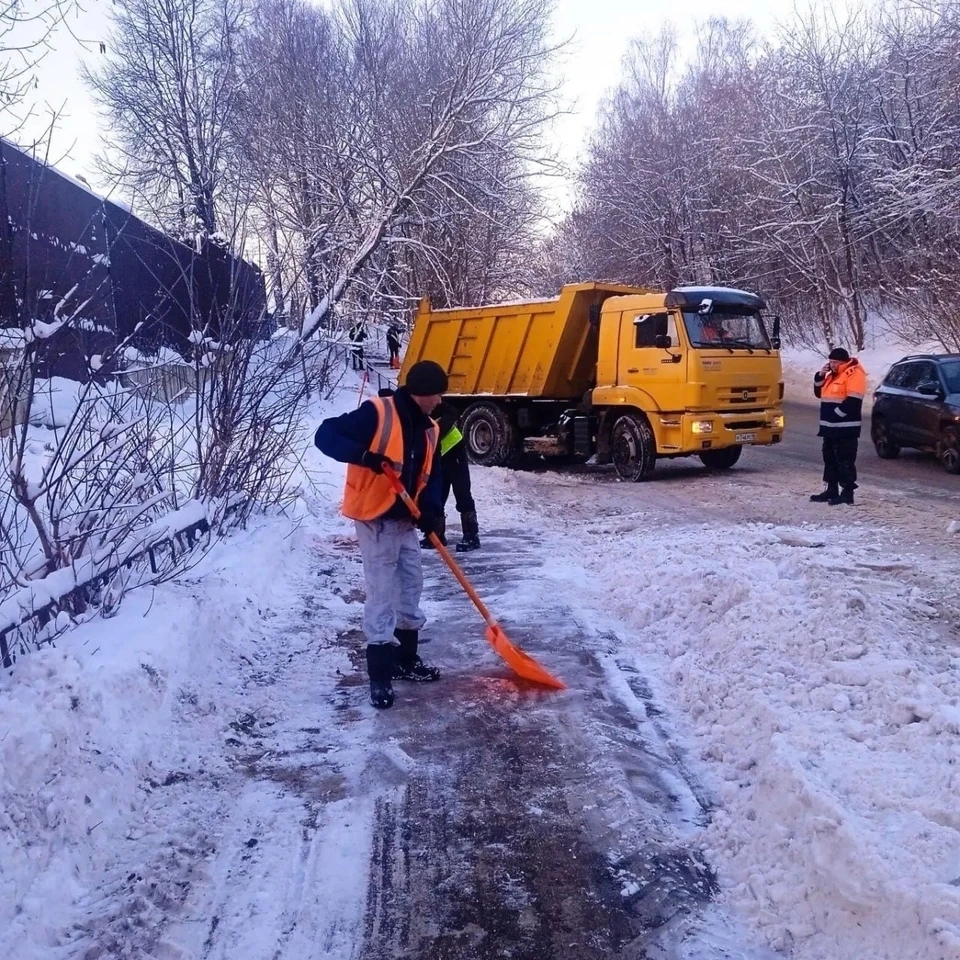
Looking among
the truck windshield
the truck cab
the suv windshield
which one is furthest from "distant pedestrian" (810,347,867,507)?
the suv windshield

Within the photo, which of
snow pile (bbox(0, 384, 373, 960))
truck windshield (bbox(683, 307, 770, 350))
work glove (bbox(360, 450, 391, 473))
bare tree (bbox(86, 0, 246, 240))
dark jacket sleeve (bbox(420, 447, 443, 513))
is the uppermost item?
bare tree (bbox(86, 0, 246, 240))

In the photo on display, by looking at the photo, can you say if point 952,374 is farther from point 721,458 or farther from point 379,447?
point 379,447

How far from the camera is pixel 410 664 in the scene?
5.46 metres

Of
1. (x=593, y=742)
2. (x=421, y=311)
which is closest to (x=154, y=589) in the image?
(x=593, y=742)

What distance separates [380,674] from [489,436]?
10.6 metres

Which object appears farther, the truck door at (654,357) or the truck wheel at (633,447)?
the truck wheel at (633,447)

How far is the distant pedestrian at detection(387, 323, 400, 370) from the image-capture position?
68.6ft

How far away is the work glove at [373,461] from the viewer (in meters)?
4.79

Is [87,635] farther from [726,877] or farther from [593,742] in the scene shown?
[726,877]

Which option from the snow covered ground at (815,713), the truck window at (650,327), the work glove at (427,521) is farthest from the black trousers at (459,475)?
the truck window at (650,327)

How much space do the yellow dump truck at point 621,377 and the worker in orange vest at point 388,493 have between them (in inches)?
313

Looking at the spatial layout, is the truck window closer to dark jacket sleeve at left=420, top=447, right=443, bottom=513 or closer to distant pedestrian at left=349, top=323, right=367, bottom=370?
distant pedestrian at left=349, top=323, right=367, bottom=370

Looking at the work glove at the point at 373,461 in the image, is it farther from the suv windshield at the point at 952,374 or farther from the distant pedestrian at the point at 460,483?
the suv windshield at the point at 952,374

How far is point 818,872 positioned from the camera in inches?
124
